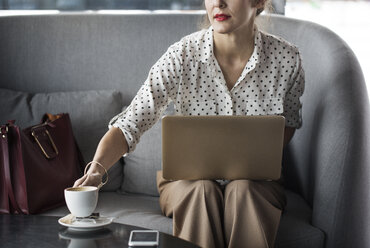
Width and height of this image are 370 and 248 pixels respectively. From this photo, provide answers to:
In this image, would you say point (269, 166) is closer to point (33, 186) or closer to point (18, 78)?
point (33, 186)

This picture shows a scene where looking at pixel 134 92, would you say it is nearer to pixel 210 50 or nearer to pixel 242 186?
pixel 210 50

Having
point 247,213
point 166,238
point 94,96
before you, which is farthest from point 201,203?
point 94,96

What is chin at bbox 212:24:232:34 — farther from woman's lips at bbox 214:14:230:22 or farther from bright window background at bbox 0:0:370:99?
bright window background at bbox 0:0:370:99

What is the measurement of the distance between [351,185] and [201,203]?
0.45m

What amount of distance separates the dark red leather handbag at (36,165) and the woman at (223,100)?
33cm

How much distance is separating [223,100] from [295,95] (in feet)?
0.81

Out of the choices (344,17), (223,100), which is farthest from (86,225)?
(344,17)

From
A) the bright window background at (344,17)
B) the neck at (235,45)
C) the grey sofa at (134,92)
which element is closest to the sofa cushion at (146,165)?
the grey sofa at (134,92)

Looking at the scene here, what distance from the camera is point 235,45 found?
1713mm

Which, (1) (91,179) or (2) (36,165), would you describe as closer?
(1) (91,179)

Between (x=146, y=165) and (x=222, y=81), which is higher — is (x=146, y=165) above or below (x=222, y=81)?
below

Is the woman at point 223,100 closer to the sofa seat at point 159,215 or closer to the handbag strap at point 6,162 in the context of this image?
the sofa seat at point 159,215

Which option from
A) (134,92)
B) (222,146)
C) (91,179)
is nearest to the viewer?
(91,179)

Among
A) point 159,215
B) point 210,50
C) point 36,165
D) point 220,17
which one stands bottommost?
point 159,215
